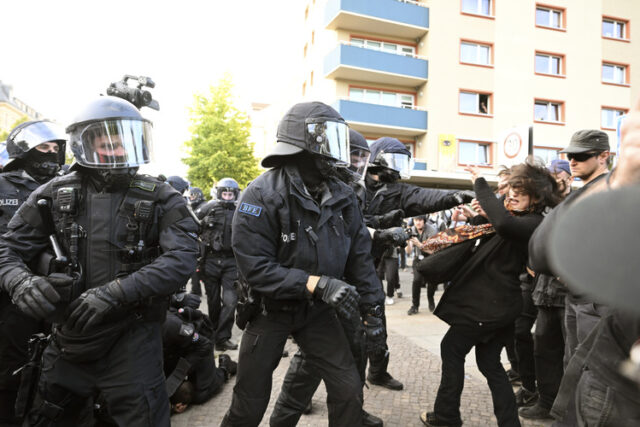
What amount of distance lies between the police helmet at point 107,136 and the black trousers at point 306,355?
1.24m

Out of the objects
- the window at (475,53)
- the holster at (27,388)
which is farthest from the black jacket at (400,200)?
the window at (475,53)

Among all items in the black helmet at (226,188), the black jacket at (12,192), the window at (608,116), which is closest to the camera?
the black jacket at (12,192)

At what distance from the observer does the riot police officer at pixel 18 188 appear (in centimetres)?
336

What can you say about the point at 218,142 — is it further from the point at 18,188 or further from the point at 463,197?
the point at 463,197

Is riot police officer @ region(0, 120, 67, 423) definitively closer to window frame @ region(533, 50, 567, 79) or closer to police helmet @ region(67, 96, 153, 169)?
police helmet @ region(67, 96, 153, 169)

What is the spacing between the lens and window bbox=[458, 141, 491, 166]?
23969 mm

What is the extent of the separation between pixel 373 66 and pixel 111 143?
2161 cm

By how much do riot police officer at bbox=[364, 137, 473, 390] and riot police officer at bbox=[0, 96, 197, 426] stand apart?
6.87ft

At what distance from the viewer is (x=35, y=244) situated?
2631 millimetres

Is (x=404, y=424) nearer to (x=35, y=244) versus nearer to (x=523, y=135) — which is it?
(x=35, y=244)

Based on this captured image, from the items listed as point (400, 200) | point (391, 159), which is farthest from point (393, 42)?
point (400, 200)

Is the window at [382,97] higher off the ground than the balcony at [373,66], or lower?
lower

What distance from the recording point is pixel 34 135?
12.5 ft

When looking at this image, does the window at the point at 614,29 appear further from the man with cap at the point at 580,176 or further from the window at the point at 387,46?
the man with cap at the point at 580,176
